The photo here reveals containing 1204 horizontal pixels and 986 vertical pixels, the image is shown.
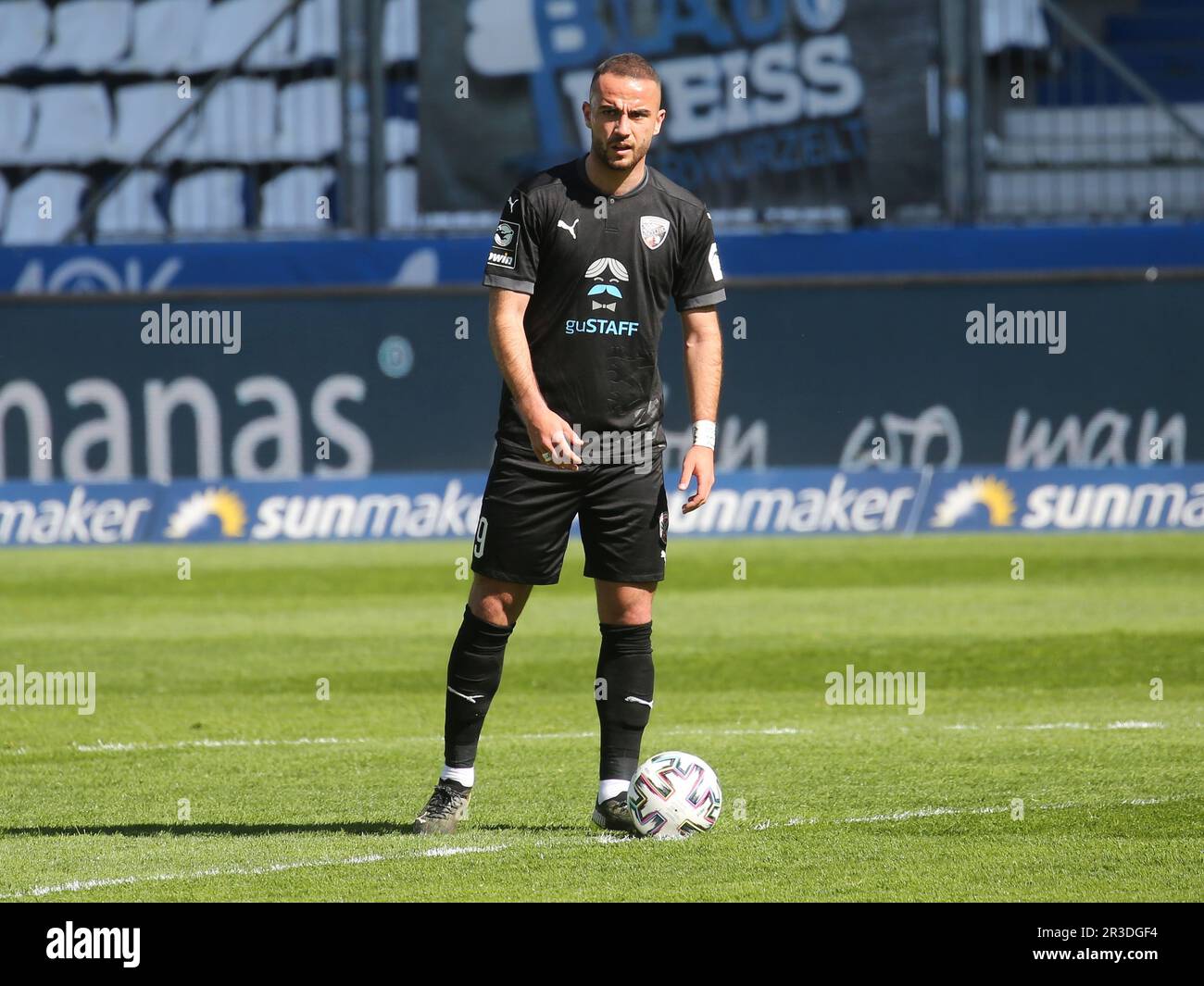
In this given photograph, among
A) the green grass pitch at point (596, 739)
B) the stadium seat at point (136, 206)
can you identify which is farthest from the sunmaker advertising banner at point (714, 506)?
the stadium seat at point (136, 206)

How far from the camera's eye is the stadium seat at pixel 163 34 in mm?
25562

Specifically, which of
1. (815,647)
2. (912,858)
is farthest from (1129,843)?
(815,647)

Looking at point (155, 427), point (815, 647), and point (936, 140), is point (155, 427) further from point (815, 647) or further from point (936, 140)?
point (815, 647)

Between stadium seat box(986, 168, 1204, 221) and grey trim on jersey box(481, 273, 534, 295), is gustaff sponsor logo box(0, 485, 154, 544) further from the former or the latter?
grey trim on jersey box(481, 273, 534, 295)

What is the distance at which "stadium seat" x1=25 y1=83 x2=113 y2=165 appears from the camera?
2538 cm

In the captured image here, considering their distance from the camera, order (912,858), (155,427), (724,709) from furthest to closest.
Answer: (155,427)
(724,709)
(912,858)

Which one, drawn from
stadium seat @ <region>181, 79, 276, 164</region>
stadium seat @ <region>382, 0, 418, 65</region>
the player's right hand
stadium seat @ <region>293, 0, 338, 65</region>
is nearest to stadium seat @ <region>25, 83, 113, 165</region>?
stadium seat @ <region>181, 79, 276, 164</region>

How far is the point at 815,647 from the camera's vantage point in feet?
34.5

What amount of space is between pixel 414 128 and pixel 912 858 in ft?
64.0

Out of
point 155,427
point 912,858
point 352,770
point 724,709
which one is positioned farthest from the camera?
point 155,427

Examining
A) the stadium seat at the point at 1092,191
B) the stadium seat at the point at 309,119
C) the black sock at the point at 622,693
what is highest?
the stadium seat at the point at 309,119

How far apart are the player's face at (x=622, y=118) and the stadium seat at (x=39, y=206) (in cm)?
2075

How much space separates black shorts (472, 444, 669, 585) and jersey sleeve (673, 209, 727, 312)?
1.68ft
